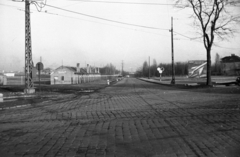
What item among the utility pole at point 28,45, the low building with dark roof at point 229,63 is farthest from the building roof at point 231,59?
the utility pole at point 28,45

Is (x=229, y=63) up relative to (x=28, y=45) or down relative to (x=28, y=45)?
up

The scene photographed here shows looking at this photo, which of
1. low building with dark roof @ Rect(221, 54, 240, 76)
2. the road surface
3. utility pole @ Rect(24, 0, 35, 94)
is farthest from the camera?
low building with dark roof @ Rect(221, 54, 240, 76)

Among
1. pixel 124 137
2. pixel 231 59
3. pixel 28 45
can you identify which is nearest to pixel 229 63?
pixel 231 59

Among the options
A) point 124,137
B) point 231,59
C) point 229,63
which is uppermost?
point 231,59

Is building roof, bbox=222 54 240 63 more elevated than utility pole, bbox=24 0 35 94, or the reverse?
building roof, bbox=222 54 240 63

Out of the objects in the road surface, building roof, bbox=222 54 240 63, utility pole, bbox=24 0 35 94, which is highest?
building roof, bbox=222 54 240 63

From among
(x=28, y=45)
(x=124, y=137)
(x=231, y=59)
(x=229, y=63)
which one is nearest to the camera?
(x=124, y=137)

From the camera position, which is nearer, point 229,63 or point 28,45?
point 28,45

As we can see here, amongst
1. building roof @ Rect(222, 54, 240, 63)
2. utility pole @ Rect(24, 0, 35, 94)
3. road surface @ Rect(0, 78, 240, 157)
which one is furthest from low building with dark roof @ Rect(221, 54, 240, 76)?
road surface @ Rect(0, 78, 240, 157)

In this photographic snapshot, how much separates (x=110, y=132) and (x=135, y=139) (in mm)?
995

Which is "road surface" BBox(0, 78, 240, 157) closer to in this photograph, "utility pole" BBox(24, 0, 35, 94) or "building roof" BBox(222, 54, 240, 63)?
"utility pole" BBox(24, 0, 35, 94)

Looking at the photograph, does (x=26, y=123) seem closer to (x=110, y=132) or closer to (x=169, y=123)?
(x=110, y=132)

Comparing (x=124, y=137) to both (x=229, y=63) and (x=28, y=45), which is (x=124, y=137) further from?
(x=229, y=63)

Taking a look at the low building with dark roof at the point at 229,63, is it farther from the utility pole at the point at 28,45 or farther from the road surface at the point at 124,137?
the road surface at the point at 124,137
